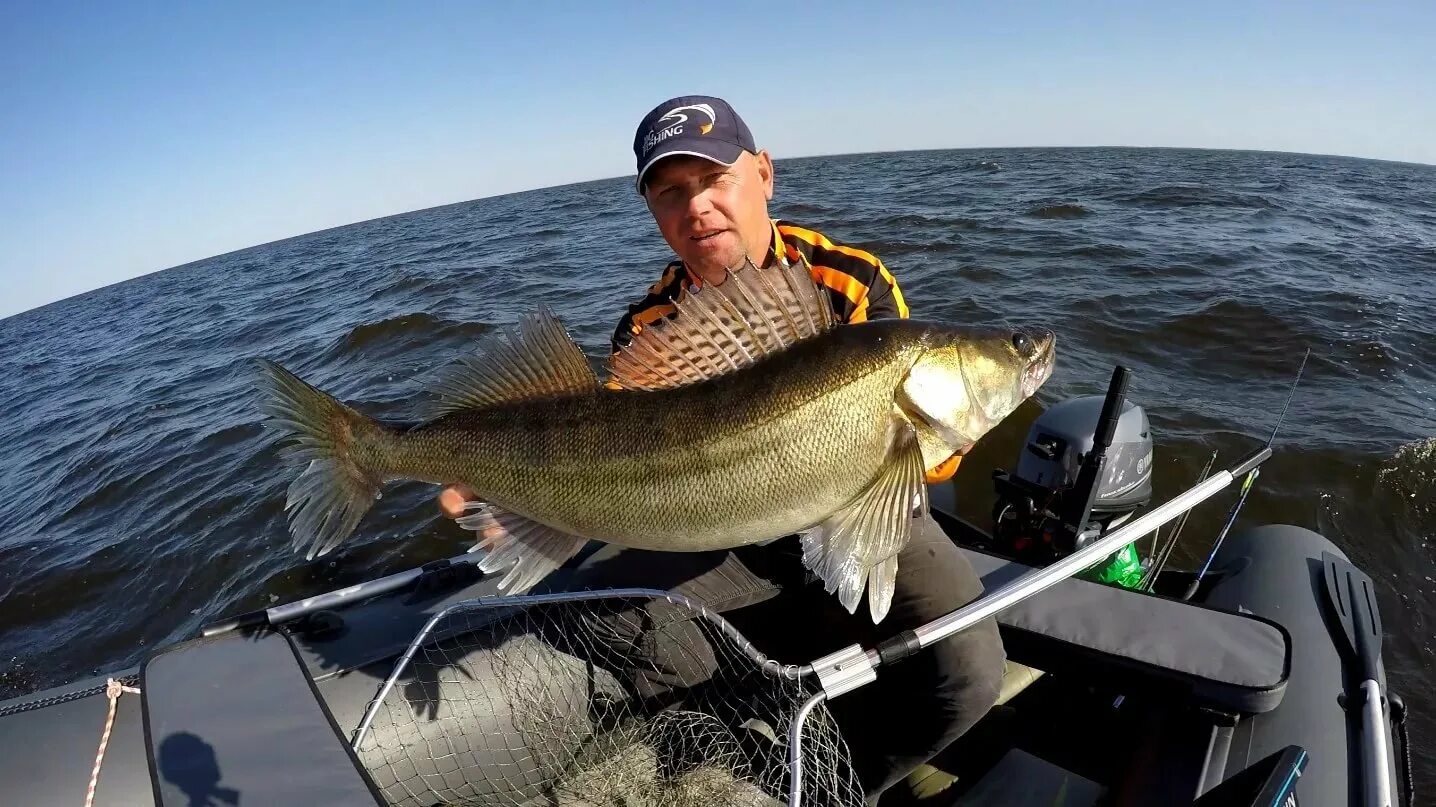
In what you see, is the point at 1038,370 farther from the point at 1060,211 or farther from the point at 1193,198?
the point at 1193,198

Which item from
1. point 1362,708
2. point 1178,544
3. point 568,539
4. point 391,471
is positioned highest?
point 391,471

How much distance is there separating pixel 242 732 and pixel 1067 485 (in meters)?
4.27

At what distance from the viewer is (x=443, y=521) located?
7.20 meters

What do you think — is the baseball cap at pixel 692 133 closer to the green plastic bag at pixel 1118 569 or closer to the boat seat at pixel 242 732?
the boat seat at pixel 242 732

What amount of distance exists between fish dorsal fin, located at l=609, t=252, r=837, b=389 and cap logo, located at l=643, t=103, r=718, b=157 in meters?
1.09

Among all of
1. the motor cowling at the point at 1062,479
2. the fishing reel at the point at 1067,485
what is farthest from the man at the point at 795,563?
the motor cowling at the point at 1062,479

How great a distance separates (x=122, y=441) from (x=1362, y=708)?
15792 millimetres

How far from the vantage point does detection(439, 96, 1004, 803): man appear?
2.87 metres

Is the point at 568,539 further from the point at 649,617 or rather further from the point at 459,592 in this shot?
the point at 459,592

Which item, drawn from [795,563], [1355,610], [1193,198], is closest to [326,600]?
[795,563]

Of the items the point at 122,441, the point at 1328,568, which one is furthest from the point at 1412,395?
the point at 122,441

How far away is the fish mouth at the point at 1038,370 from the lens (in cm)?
254

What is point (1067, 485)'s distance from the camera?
411 cm

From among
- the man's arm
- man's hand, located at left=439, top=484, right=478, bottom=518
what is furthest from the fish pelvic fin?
the man's arm
